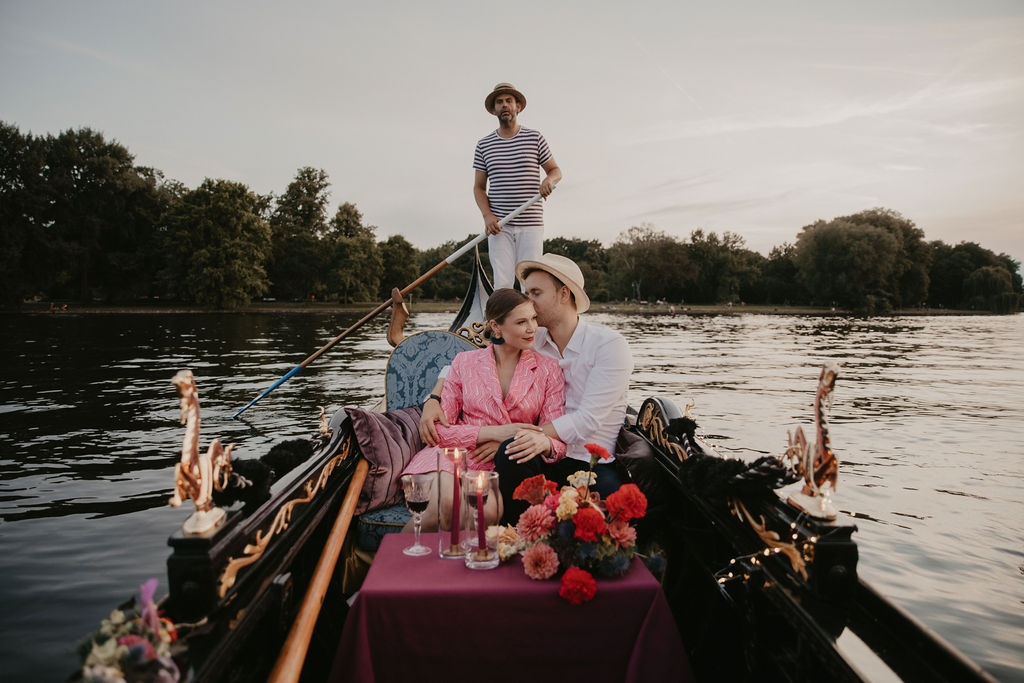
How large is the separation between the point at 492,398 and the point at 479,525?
2.90 ft

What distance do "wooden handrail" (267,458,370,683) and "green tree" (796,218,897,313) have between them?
46.3 meters

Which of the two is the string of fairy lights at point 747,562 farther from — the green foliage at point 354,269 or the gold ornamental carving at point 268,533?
the green foliage at point 354,269

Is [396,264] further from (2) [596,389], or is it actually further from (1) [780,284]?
(2) [596,389]

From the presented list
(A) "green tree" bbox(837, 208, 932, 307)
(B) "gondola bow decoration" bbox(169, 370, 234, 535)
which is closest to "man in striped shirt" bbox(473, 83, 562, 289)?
(B) "gondola bow decoration" bbox(169, 370, 234, 535)

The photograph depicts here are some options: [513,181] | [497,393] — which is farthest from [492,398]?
[513,181]

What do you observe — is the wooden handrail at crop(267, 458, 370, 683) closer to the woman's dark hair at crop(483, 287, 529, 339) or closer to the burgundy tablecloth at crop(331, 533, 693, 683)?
the burgundy tablecloth at crop(331, 533, 693, 683)

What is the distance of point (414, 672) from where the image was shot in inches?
55.8

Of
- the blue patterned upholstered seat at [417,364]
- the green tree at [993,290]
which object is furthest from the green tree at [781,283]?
the blue patterned upholstered seat at [417,364]

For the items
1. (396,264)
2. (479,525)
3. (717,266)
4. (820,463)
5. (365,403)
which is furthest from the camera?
(717,266)

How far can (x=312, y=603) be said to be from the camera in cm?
151

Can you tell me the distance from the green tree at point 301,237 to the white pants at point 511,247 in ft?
116

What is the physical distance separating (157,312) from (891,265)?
147 ft

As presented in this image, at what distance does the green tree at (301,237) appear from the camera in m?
39.0

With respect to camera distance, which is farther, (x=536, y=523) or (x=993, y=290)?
(x=993, y=290)
